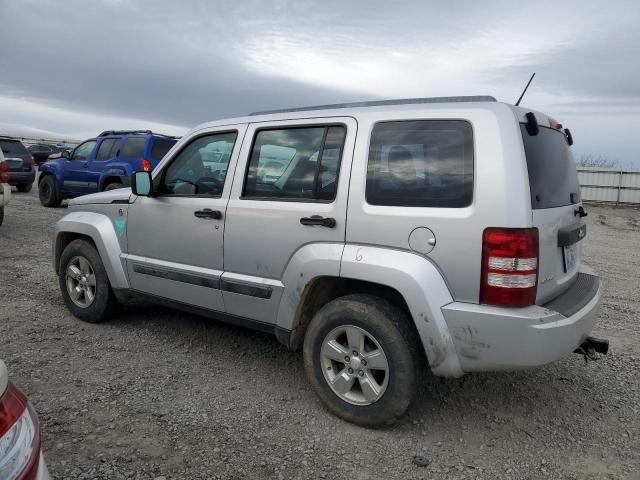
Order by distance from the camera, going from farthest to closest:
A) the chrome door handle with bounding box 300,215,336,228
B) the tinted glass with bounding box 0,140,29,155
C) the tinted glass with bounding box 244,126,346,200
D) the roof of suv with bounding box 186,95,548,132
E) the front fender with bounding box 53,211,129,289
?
the tinted glass with bounding box 0,140,29,155 < the front fender with bounding box 53,211,129,289 < the tinted glass with bounding box 244,126,346,200 < the chrome door handle with bounding box 300,215,336,228 < the roof of suv with bounding box 186,95,548,132

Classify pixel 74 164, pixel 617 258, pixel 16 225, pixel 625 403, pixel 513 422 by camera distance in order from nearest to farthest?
pixel 513 422 → pixel 625 403 → pixel 617 258 → pixel 16 225 → pixel 74 164

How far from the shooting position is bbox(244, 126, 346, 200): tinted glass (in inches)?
128

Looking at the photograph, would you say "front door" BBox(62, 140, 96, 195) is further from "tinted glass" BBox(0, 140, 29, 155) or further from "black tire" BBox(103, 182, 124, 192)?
"tinted glass" BBox(0, 140, 29, 155)

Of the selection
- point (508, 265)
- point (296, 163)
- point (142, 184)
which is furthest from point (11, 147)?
point (508, 265)

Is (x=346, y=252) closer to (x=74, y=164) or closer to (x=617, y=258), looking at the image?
(x=617, y=258)

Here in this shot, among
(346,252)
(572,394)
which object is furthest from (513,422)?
(346,252)

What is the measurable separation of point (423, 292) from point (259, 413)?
1.34 metres

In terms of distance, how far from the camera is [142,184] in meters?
4.02

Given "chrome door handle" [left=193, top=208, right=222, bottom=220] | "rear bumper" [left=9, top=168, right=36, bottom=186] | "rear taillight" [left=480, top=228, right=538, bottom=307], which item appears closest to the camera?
"rear taillight" [left=480, top=228, right=538, bottom=307]

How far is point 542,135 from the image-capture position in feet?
10.1

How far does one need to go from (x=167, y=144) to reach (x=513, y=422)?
967 cm

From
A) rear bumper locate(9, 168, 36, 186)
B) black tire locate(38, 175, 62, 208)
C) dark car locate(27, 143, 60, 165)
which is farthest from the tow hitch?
dark car locate(27, 143, 60, 165)

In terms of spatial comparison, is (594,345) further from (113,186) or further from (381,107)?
(113,186)

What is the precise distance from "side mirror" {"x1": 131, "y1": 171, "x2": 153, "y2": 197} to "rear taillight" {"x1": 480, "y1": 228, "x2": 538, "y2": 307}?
2594mm
